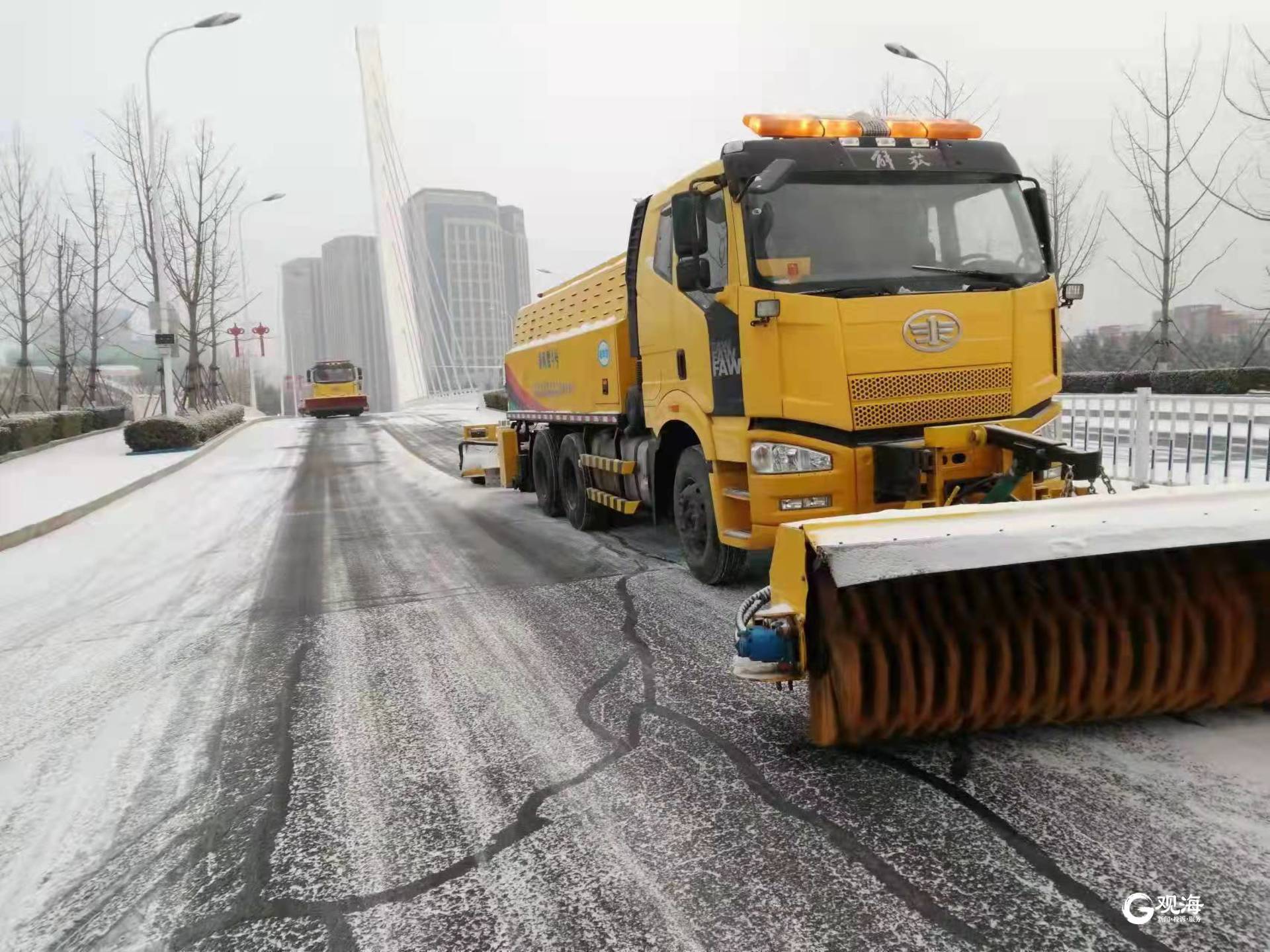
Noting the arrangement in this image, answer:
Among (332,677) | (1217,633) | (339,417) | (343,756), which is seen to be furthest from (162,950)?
(339,417)

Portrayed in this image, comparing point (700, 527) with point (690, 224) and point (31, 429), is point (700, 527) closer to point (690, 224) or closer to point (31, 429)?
point (690, 224)

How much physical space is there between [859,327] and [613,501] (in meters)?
3.43

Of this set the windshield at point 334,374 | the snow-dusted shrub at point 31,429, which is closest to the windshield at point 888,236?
the snow-dusted shrub at point 31,429

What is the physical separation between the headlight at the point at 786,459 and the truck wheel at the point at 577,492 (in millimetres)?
3549

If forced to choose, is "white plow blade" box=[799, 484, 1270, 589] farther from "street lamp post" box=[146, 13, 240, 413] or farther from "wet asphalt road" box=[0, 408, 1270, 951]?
"street lamp post" box=[146, 13, 240, 413]

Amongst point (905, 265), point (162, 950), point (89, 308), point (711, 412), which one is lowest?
point (162, 950)

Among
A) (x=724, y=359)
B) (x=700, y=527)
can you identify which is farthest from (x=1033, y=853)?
(x=700, y=527)

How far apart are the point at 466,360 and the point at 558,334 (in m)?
51.9

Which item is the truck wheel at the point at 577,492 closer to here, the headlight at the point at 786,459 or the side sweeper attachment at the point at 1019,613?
the headlight at the point at 786,459

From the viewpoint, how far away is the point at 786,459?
16.5ft

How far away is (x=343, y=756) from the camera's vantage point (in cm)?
347

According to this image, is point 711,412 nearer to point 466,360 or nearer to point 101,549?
point 101,549

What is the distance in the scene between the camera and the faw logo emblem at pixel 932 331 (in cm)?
495

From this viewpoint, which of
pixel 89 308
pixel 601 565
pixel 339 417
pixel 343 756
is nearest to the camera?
pixel 343 756
